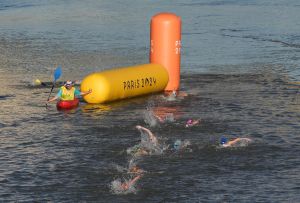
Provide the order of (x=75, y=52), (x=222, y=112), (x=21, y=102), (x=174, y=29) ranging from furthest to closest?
(x=75, y=52) → (x=174, y=29) → (x=21, y=102) → (x=222, y=112)

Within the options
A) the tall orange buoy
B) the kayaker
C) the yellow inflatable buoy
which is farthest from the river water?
the tall orange buoy

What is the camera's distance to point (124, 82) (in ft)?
106

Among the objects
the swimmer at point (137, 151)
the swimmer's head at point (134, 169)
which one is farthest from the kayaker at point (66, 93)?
the swimmer's head at point (134, 169)

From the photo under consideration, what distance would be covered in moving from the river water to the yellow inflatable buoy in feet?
1.40

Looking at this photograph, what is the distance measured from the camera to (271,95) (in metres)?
33.8

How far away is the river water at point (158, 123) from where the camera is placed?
70.9 ft

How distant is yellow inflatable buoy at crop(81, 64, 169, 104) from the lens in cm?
3148

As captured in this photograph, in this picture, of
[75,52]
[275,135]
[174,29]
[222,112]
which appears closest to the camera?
[275,135]

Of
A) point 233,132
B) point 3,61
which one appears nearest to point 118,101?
point 233,132

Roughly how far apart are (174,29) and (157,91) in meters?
2.74

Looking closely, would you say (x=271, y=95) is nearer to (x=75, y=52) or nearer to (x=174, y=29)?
(x=174, y=29)

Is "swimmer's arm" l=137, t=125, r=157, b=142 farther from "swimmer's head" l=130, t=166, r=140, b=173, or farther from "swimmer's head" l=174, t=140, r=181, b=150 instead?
"swimmer's head" l=130, t=166, r=140, b=173

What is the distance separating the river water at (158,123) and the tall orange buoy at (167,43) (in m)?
0.97

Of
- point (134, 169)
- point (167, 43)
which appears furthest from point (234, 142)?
point (167, 43)
